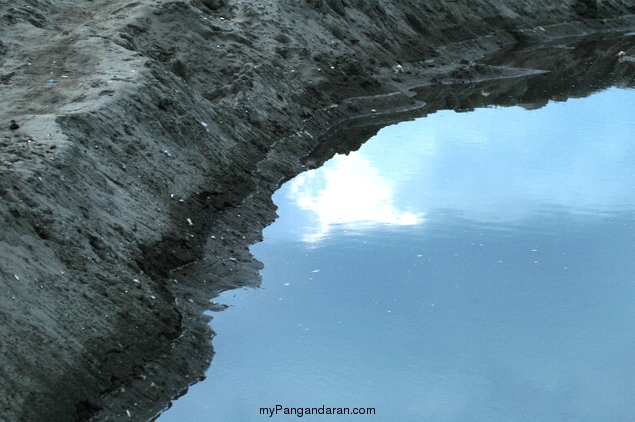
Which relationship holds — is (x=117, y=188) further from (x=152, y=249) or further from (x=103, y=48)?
(x=103, y=48)

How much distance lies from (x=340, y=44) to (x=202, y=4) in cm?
315

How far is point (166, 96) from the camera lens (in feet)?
40.5

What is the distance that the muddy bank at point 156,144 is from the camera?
302 inches

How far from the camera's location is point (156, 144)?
452 inches

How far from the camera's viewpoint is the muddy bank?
7.67 m

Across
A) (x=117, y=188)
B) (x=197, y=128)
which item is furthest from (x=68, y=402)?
(x=197, y=128)

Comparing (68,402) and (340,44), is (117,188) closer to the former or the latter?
(68,402)

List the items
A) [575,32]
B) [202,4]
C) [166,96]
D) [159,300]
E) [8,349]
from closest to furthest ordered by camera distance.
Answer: [8,349] < [159,300] < [166,96] < [202,4] < [575,32]

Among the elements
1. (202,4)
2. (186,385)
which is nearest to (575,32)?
(202,4)

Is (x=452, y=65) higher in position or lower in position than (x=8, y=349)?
higher

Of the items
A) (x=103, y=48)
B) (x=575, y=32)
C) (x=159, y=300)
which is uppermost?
(x=575, y=32)

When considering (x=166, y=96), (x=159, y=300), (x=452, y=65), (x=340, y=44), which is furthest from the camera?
(x=452, y=65)

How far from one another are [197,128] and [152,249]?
125 inches

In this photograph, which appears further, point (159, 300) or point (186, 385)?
point (159, 300)
